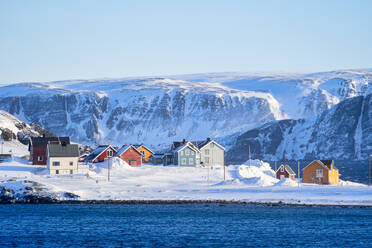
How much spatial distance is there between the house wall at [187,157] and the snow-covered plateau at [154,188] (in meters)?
15.3

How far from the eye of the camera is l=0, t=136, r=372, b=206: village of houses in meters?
97.7

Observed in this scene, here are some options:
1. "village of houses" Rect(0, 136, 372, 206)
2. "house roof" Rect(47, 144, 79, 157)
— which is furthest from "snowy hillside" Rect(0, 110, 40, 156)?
"house roof" Rect(47, 144, 79, 157)

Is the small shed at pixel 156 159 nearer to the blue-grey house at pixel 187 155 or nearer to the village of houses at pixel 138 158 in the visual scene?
the village of houses at pixel 138 158

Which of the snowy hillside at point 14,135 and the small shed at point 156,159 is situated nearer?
the snowy hillside at point 14,135

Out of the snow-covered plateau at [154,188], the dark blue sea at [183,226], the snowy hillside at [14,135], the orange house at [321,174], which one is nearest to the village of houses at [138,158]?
the orange house at [321,174]

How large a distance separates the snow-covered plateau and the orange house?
9524mm

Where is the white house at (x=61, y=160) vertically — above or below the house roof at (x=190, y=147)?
below

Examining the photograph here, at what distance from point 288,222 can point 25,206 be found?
103ft

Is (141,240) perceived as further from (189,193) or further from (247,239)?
(189,193)

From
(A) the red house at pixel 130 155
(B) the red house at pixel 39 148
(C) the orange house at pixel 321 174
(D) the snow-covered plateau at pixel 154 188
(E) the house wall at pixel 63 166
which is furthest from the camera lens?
(A) the red house at pixel 130 155

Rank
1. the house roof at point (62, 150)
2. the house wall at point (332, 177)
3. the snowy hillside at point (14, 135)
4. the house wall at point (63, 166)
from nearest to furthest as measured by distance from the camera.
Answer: the house wall at point (63, 166), the house roof at point (62, 150), the house wall at point (332, 177), the snowy hillside at point (14, 135)

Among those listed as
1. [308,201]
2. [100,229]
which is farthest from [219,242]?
[308,201]

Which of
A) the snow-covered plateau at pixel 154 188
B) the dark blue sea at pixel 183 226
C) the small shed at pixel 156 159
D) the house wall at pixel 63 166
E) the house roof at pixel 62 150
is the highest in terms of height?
the house roof at pixel 62 150

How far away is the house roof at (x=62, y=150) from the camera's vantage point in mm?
113562
